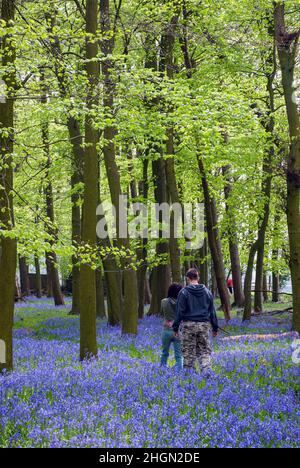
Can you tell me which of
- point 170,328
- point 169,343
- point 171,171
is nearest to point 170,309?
point 170,328

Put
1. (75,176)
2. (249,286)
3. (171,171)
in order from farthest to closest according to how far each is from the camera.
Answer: (75,176)
(249,286)
(171,171)

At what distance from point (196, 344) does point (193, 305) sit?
0.72 metres

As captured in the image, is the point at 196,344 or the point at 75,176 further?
the point at 75,176

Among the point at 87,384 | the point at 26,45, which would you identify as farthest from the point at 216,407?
the point at 26,45

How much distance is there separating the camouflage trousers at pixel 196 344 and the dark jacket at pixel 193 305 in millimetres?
113

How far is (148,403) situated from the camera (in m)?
7.27

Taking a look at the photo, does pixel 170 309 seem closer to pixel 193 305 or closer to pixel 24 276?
pixel 193 305

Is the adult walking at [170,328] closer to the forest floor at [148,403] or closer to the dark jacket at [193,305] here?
the forest floor at [148,403]

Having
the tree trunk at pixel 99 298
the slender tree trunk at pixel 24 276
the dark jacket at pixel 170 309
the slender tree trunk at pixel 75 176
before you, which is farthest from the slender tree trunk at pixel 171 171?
the slender tree trunk at pixel 24 276

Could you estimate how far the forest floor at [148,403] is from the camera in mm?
5703

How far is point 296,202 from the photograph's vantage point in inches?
542

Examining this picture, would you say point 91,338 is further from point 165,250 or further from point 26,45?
point 165,250
